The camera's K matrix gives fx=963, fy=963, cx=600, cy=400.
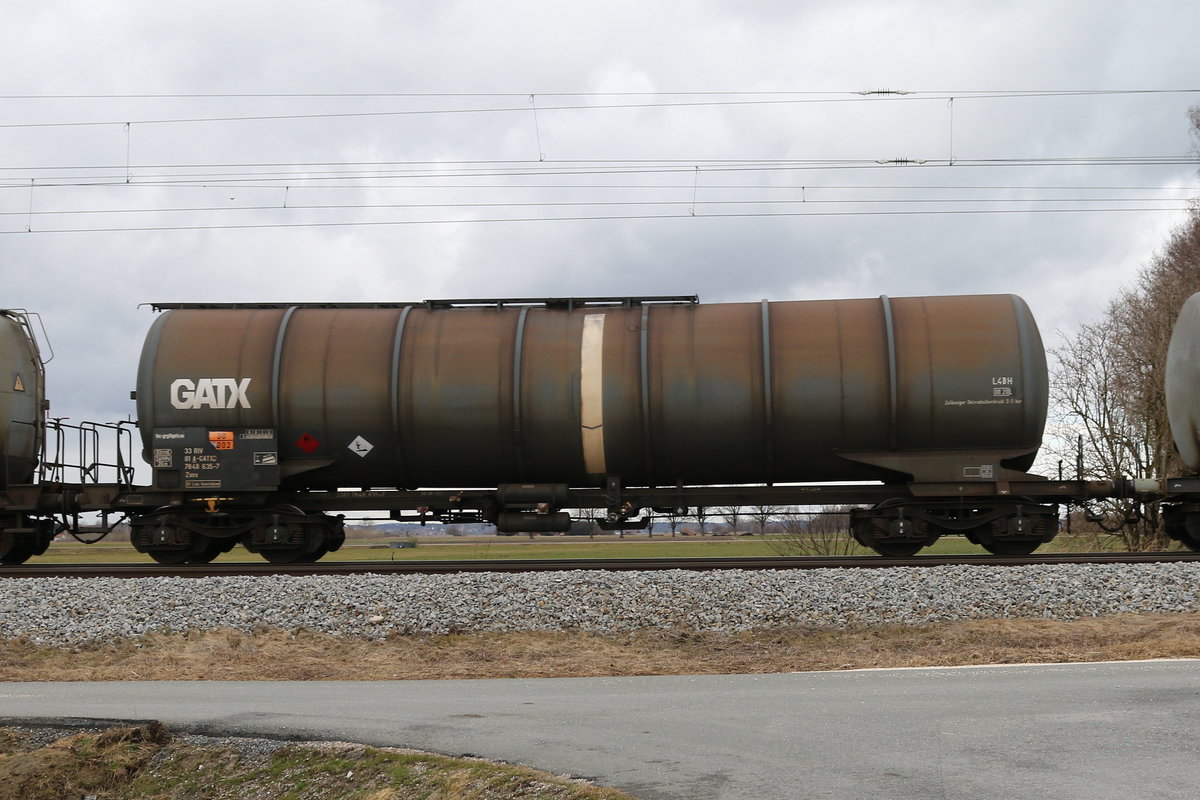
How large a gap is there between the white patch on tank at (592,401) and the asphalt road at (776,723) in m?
6.52

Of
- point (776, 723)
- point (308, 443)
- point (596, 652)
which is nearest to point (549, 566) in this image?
point (596, 652)

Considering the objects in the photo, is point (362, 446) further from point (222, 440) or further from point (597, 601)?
point (597, 601)

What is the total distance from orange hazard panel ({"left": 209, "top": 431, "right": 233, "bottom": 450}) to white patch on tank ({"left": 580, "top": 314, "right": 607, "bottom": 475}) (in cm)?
546

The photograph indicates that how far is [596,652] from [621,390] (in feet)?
18.0

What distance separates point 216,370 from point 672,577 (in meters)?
8.05

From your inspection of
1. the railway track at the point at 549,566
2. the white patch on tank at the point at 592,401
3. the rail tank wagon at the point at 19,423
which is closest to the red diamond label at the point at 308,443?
Answer: the railway track at the point at 549,566

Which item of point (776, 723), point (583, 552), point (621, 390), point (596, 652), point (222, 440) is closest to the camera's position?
point (776, 723)

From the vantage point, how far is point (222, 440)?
587 inches

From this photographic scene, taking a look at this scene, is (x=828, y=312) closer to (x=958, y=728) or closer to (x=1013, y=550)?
(x=1013, y=550)

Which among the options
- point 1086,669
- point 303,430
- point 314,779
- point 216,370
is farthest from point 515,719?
point 216,370

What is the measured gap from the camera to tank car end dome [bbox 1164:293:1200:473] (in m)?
15.0

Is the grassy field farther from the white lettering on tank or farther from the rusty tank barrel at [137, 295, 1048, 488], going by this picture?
the rusty tank barrel at [137, 295, 1048, 488]

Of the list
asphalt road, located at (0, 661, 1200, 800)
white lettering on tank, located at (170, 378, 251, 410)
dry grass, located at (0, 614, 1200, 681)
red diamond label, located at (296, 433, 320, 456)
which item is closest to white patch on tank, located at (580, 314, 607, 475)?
red diamond label, located at (296, 433, 320, 456)

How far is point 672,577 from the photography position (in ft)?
38.8
